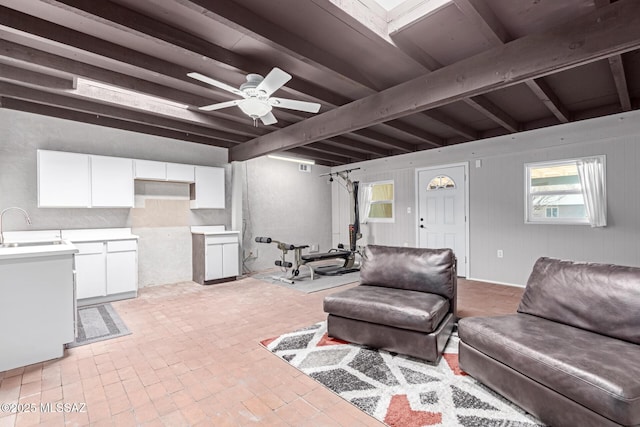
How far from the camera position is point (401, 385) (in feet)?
6.79

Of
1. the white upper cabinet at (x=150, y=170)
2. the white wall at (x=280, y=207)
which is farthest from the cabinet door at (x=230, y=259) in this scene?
the white upper cabinet at (x=150, y=170)

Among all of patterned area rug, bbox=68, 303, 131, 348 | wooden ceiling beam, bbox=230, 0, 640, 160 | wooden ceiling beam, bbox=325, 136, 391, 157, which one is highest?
wooden ceiling beam, bbox=325, 136, 391, 157

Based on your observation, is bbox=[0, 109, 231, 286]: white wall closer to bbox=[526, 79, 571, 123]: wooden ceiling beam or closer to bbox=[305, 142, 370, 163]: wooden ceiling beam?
bbox=[305, 142, 370, 163]: wooden ceiling beam

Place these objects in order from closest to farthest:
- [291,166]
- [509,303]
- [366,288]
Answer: [366,288], [509,303], [291,166]

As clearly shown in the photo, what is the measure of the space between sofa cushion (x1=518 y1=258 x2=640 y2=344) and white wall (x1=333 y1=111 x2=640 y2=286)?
2773 mm

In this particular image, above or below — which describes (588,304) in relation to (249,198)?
below

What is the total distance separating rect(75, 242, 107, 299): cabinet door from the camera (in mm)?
3875

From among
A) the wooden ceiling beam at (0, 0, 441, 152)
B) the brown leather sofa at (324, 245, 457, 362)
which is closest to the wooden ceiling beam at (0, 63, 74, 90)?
the wooden ceiling beam at (0, 0, 441, 152)

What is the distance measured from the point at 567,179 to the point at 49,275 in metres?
6.29

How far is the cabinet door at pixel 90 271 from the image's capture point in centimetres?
388

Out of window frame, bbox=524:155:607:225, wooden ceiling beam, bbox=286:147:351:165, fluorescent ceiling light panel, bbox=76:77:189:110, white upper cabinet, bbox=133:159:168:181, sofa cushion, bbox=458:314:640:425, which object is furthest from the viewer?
wooden ceiling beam, bbox=286:147:351:165

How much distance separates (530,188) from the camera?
4.74 m

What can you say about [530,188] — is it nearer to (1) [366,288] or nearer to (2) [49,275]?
(1) [366,288]

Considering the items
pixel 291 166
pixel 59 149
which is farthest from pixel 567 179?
pixel 59 149
